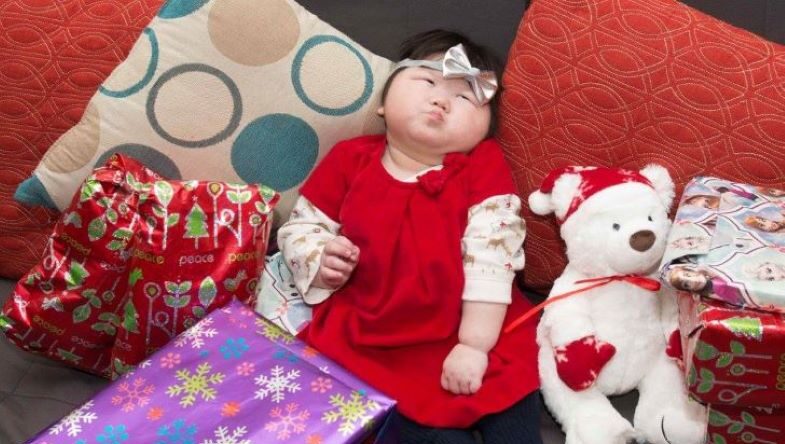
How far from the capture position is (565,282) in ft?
3.81

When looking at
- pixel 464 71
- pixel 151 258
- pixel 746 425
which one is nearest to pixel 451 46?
pixel 464 71

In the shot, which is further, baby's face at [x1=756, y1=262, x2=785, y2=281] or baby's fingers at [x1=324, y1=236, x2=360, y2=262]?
baby's fingers at [x1=324, y1=236, x2=360, y2=262]

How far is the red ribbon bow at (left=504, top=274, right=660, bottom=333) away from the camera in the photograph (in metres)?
1.09

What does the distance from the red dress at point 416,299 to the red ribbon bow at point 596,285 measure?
0.02 m

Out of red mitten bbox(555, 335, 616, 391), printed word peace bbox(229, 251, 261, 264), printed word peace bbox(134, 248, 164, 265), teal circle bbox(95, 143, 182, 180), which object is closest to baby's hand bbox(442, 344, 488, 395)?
red mitten bbox(555, 335, 616, 391)

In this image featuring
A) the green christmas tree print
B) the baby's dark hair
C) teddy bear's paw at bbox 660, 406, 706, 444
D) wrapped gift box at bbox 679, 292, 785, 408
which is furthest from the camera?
the baby's dark hair

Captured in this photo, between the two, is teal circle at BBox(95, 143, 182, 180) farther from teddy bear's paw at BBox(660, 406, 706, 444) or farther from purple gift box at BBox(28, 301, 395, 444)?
teddy bear's paw at BBox(660, 406, 706, 444)

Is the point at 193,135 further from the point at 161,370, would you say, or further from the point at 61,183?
the point at 161,370

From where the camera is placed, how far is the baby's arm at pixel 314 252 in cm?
117

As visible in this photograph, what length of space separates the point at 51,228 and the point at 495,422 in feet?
2.60

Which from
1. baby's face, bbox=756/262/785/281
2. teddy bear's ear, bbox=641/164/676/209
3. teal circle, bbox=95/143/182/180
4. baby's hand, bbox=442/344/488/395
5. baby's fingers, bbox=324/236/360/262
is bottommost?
baby's hand, bbox=442/344/488/395

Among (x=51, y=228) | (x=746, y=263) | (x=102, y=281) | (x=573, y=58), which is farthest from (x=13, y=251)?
(x=746, y=263)

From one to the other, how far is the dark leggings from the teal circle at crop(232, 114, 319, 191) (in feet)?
1.46

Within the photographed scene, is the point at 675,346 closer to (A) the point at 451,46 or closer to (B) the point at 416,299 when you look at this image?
(B) the point at 416,299
